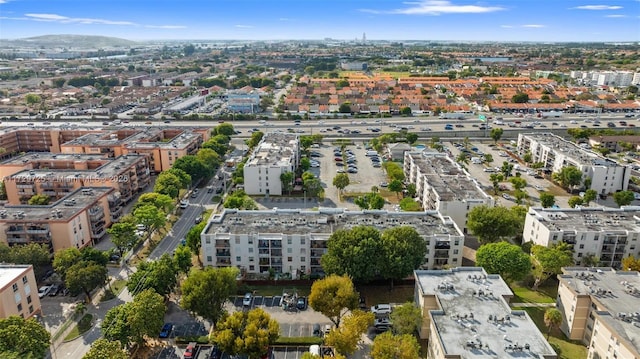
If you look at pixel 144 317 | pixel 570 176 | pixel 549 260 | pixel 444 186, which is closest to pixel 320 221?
pixel 444 186

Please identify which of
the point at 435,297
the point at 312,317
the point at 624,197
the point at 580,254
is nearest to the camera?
the point at 435,297

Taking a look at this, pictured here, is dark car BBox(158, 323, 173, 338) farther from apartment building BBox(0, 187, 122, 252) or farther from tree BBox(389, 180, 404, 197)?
tree BBox(389, 180, 404, 197)

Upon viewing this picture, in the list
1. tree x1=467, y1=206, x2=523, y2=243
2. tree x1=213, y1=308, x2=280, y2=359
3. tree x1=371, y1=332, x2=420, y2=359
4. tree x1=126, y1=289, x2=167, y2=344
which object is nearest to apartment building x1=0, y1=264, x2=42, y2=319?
tree x1=126, y1=289, x2=167, y2=344

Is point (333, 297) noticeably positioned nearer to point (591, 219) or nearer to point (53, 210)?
point (591, 219)

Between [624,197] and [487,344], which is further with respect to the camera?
[624,197]

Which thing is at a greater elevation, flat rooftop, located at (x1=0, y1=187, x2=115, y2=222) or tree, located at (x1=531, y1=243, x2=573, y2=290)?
flat rooftop, located at (x1=0, y1=187, x2=115, y2=222)

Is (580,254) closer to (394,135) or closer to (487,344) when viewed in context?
(487,344)

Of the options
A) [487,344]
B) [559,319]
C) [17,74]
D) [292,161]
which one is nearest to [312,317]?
[487,344]
